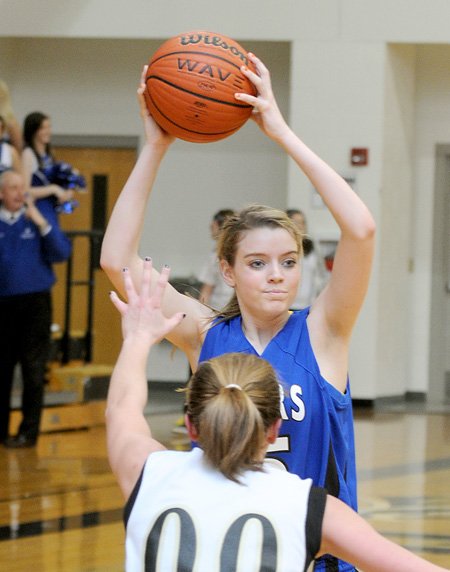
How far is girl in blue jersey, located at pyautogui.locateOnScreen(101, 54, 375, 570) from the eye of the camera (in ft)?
8.32

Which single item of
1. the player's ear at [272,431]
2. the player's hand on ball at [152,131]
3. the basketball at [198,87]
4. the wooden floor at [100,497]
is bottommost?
the wooden floor at [100,497]

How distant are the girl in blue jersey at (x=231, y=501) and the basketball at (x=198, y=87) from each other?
984mm

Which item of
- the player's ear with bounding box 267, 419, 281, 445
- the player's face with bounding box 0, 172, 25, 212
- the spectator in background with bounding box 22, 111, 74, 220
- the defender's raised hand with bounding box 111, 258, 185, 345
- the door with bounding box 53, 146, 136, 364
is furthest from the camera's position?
the door with bounding box 53, 146, 136, 364

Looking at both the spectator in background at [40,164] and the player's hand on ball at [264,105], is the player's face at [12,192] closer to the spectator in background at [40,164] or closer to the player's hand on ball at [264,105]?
the spectator in background at [40,164]

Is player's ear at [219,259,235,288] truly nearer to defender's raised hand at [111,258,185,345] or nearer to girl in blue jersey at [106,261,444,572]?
defender's raised hand at [111,258,185,345]

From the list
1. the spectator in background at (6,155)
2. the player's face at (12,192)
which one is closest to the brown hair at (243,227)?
the player's face at (12,192)

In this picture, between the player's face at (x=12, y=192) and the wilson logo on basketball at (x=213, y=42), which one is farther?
the player's face at (x=12, y=192)

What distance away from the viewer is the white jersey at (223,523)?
1907 mm

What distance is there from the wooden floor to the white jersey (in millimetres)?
2847

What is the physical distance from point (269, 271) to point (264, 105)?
0.39 metres

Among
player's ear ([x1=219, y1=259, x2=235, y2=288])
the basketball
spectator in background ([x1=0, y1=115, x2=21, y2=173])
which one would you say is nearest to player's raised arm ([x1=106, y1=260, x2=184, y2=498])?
player's ear ([x1=219, y1=259, x2=235, y2=288])

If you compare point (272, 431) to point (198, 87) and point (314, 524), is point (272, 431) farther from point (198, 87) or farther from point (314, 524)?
point (198, 87)

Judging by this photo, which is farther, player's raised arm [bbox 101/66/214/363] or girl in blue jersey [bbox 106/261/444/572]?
player's raised arm [bbox 101/66/214/363]

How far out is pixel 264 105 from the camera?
8.61 feet
